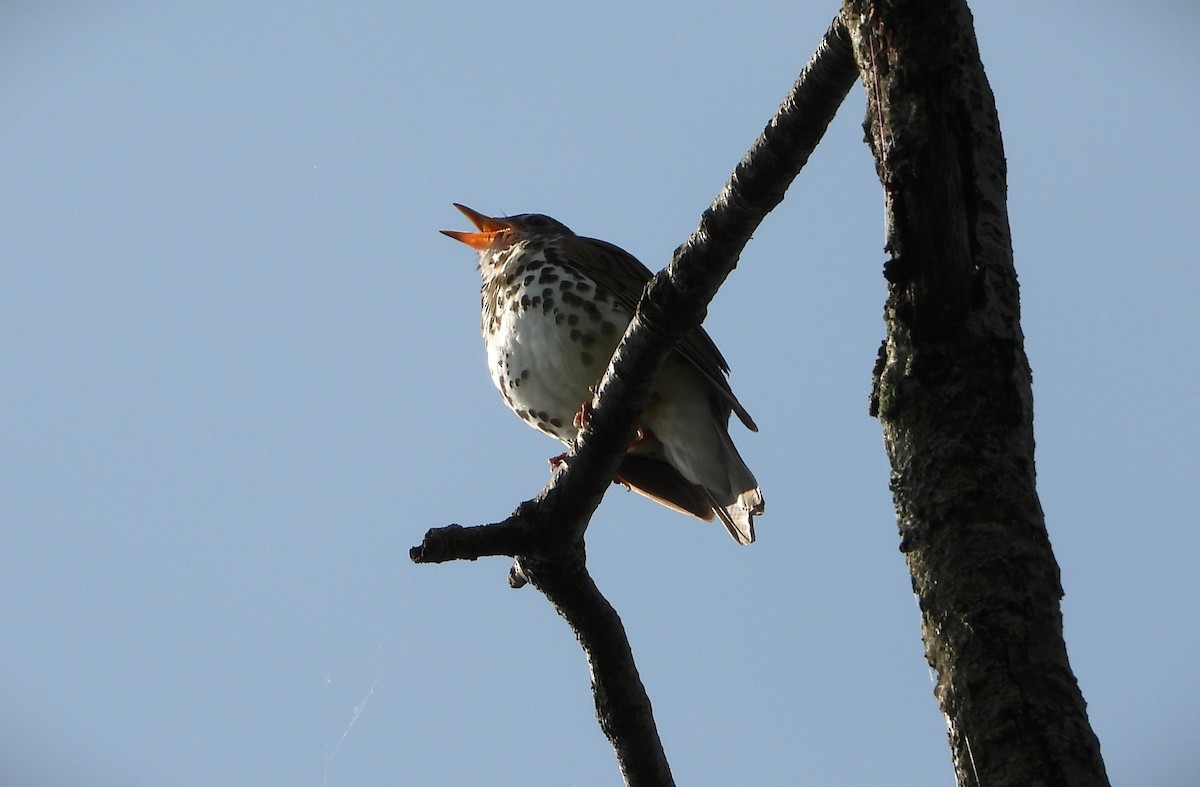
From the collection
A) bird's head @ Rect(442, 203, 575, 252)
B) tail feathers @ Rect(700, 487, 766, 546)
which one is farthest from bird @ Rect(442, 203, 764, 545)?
bird's head @ Rect(442, 203, 575, 252)

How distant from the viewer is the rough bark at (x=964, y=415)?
76.4 inches

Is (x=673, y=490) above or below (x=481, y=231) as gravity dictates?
below

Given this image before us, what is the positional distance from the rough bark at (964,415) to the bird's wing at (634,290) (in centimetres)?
296

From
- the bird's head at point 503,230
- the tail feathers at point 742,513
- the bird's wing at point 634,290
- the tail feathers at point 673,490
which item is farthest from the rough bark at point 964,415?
the bird's head at point 503,230

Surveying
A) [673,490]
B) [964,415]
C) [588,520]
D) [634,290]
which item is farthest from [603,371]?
[964,415]

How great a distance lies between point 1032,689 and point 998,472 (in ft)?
1.24

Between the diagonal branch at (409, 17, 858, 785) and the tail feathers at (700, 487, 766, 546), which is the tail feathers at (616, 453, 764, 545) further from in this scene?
the diagonal branch at (409, 17, 858, 785)

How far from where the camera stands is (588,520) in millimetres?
4234

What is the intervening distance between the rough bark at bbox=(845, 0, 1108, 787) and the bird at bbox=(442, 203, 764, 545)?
3.09 m

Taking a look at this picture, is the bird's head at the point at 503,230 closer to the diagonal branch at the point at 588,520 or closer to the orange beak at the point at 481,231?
the orange beak at the point at 481,231

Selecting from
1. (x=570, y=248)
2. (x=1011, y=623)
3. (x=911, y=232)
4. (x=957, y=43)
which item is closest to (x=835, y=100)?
(x=957, y=43)

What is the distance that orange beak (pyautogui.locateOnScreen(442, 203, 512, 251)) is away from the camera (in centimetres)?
737

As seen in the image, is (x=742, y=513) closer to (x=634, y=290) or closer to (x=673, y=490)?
(x=673, y=490)

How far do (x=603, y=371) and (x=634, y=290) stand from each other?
1.74ft
